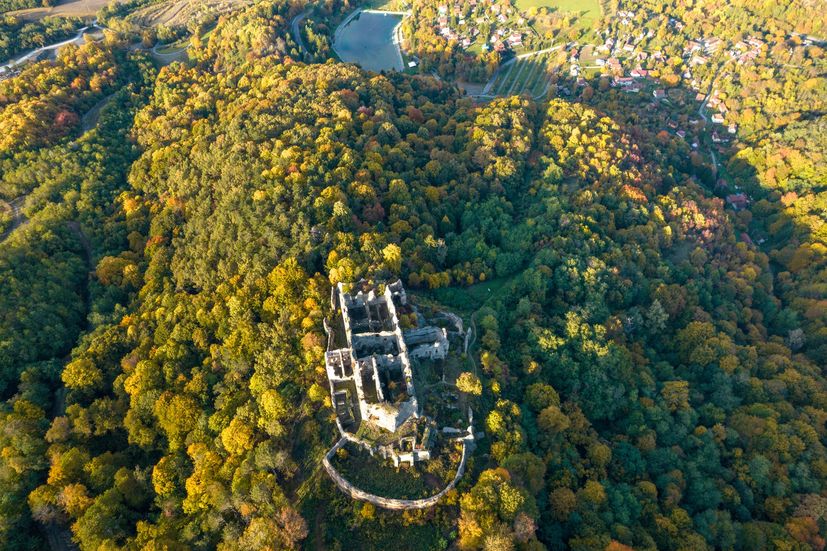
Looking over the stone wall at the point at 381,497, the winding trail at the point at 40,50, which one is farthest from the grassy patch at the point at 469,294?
the winding trail at the point at 40,50

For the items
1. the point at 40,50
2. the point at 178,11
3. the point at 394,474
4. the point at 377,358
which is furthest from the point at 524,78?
the point at 394,474

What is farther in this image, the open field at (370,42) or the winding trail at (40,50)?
the open field at (370,42)

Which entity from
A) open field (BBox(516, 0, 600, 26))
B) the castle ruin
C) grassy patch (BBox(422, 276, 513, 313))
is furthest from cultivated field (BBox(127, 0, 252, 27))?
the castle ruin

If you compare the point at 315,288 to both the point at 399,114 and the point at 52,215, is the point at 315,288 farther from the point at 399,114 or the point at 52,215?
the point at 399,114

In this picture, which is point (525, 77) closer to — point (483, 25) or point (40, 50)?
point (483, 25)

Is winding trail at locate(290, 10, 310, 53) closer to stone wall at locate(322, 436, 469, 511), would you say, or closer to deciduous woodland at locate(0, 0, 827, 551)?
deciduous woodland at locate(0, 0, 827, 551)

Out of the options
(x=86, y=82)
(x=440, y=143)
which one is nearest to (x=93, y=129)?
(x=86, y=82)

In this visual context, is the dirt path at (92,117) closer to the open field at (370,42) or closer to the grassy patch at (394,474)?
the open field at (370,42)
